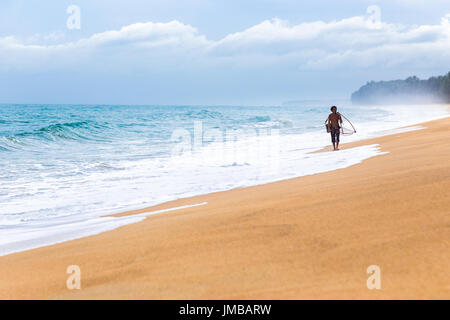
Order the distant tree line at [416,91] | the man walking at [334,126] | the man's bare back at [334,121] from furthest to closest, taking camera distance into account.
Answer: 1. the distant tree line at [416,91]
2. the man's bare back at [334,121]
3. the man walking at [334,126]

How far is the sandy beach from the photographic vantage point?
2312 mm

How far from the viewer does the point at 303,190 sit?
5039 mm

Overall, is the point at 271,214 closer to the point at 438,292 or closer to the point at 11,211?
the point at 438,292

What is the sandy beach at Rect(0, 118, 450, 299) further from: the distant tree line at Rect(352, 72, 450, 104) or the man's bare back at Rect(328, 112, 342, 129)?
the distant tree line at Rect(352, 72, 450, 104)

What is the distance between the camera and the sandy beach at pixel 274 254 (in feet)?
7.59

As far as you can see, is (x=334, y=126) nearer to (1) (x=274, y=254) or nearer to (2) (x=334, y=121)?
(2) (x=334, y=121)

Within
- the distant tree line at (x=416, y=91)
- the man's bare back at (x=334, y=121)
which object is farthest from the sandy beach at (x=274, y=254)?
the distant tree line at (x=416, y=91)

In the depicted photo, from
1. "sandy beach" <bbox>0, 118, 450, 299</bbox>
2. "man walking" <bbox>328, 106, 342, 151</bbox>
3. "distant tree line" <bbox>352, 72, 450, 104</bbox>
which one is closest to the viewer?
"sandy beach" <bbox>0, 118, 450, 299</bbox>

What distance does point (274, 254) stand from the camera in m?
2.78

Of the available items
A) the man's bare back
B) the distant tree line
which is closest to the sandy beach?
the man's bare back

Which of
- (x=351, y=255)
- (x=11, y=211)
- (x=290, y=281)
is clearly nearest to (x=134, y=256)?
(x=290, y=281)

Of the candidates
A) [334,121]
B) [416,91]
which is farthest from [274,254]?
[416,91]

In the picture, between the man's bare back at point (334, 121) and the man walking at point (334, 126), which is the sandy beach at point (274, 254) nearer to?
the man walking at point (334, 126)
